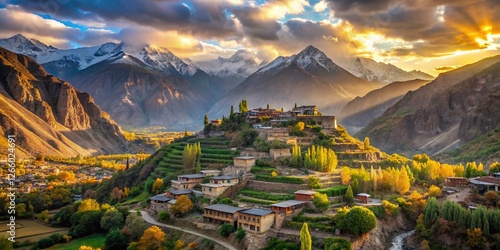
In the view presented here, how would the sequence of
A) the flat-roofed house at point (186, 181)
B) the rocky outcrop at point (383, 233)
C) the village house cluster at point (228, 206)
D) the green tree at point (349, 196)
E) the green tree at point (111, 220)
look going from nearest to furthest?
the rocky outcrop at point (383, 233) < the village house cluster at point (228, 206) < the green tree at point (349, 196) < the green tree at point (111, 220) < the flat-roofed house at point (186, 181)

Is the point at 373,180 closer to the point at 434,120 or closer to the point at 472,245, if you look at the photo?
the point at 472,245

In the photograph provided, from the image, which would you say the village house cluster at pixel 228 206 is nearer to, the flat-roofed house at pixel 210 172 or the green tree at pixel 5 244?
the flat-roofed house at pixel 210 172

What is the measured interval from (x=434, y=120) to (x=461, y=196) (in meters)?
124

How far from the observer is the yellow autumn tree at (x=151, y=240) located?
54094mm

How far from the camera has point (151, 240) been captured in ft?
178

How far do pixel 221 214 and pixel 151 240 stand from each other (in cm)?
933

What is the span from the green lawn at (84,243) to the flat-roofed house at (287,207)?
25.8 m

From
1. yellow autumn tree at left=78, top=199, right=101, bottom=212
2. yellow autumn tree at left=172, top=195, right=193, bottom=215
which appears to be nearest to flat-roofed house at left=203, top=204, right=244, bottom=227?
yellow autumn tree at left=172, top=195, right=193, bottom=215

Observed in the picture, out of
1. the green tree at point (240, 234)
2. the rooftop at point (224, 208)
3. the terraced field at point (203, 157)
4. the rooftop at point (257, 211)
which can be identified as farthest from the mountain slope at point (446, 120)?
the green tree at point (240, 234)

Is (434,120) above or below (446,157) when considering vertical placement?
above

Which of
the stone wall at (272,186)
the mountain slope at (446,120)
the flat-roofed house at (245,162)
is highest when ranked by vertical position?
the mountain slope at (446,120)

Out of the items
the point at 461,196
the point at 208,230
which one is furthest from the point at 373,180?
the point at 208,230

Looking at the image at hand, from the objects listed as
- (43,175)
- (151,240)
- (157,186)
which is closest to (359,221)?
(151,240)

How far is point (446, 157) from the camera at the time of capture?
128 m
